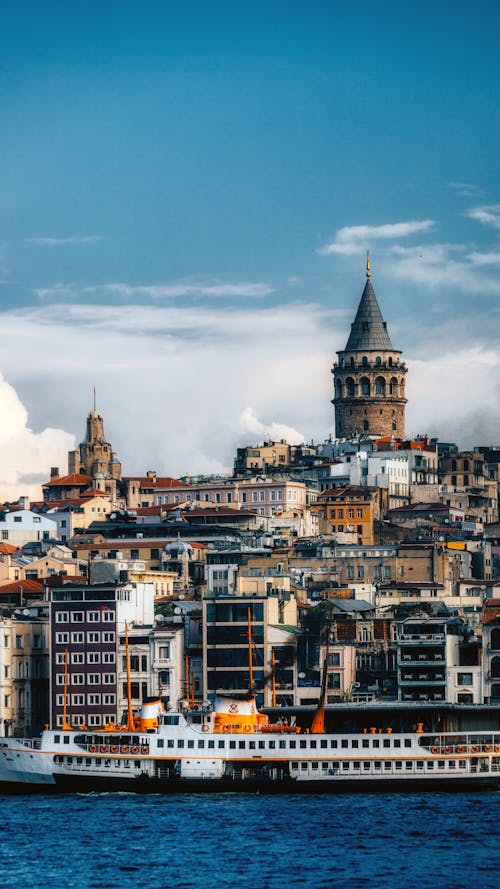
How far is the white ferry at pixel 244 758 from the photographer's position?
99.1 meters

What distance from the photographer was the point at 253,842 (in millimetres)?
83500

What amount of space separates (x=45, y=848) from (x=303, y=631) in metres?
43.1

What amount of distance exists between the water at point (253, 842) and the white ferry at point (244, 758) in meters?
1.35

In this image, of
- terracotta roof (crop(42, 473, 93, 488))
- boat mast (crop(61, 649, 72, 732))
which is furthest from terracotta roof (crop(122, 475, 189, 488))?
boat mast (crop(61, 649, 72, 732))

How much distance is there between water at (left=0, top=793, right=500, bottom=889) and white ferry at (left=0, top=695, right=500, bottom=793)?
135cm

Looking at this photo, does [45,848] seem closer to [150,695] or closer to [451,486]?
[150,695]

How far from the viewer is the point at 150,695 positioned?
122 m

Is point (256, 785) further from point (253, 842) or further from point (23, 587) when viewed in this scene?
point (23, 587)

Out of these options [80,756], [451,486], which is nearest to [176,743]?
[80,756]

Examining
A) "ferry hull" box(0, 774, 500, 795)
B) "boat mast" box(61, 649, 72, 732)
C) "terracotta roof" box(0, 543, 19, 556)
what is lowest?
"ferry hull" box(0, 774, 500, 795)

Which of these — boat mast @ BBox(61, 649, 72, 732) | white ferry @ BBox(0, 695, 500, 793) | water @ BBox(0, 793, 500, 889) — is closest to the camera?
water @ BBox(0, 793, 500, 889)

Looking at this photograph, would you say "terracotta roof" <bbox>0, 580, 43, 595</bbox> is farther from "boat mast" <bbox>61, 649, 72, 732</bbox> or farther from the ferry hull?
the ferry hull

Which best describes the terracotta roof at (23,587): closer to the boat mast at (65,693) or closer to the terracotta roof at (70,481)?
the boat mast at (65,693)

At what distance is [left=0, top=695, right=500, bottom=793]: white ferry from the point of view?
9906 centimetres
